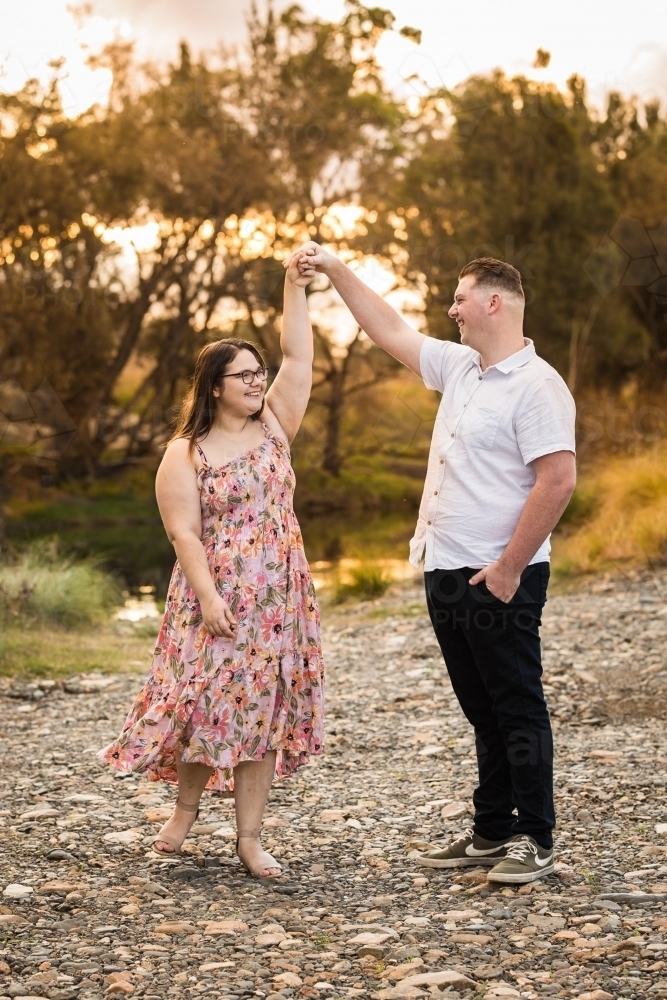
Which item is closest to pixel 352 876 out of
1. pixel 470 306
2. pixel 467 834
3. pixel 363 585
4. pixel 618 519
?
pixel 467 834

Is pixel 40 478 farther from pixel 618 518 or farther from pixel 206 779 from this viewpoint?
pixel 206 779

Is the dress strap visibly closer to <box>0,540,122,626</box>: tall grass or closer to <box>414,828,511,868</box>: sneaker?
<box>414,828,511,868</box>: sneaker

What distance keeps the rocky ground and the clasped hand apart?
0.94m

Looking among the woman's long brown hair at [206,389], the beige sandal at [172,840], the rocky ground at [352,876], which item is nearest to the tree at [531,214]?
the rocky ground at [352,876]

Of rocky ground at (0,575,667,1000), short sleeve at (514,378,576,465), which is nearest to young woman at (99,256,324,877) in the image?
rocky ground at (0,575,667,1000)

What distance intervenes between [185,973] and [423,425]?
2301 centimetres

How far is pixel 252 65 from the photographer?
24.9m

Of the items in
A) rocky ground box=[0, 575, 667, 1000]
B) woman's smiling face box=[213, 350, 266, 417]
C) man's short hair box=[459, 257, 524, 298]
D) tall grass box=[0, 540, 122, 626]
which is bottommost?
rocky ground box=[0, 575, 667, 1000]

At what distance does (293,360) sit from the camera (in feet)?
13.0

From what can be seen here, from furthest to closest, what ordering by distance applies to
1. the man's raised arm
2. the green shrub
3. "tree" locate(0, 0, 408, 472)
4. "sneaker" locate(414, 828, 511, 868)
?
"tree" locate(0, 0, 408, 472) < the green shrub < the man's raised arm < "sneaker" locate(414, 828, 511, 868)

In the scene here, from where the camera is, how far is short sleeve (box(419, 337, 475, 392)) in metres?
3.88

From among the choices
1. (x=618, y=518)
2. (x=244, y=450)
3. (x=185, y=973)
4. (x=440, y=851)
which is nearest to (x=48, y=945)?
(x=185, y=973)

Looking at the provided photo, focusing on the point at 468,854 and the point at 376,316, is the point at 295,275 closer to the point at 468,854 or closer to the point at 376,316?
the point at 376,316

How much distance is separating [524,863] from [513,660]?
646mm
